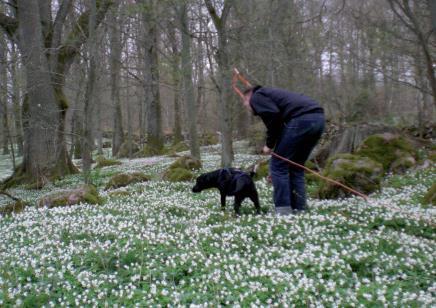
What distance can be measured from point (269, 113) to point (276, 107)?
17 centimetres

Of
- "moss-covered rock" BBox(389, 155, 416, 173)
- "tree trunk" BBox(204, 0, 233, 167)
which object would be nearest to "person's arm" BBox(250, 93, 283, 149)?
"moss-covered rock" BBox(389, 155, 416, 173)

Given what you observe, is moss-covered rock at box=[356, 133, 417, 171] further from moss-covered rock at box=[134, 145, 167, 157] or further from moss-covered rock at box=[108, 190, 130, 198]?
moss-covered rock at box=[134, 145, 167, 157]

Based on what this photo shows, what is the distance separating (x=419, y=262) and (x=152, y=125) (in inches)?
889

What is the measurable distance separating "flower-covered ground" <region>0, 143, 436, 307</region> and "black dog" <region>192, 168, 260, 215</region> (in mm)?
370

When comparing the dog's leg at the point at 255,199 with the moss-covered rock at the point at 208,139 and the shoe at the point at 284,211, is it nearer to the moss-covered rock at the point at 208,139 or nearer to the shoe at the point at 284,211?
the shoe at the point at 284,211

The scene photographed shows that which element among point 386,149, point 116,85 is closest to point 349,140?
point 386,149

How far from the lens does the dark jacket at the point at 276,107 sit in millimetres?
6883

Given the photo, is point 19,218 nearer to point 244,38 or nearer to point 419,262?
point 419,262

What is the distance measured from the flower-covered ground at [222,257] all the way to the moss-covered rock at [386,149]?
3.67 m

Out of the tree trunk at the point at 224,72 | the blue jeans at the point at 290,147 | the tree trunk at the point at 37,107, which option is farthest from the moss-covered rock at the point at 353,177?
the tree trunk at the point at 37,107

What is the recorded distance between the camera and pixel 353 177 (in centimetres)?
906

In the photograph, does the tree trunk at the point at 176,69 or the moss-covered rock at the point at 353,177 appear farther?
the tree trunk at the point at 176,69

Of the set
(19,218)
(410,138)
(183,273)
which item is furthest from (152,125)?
(183,273)

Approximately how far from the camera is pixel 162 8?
51.8 feet
